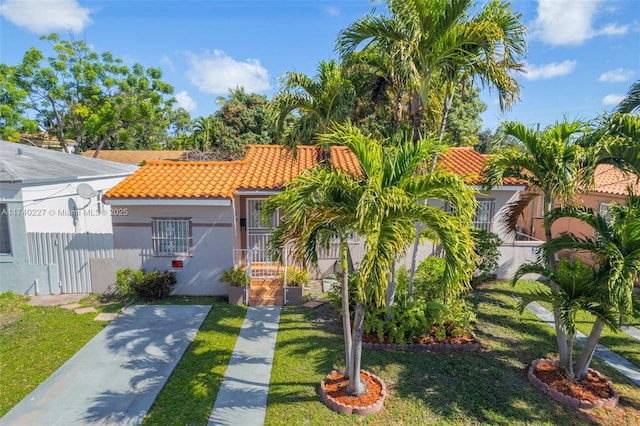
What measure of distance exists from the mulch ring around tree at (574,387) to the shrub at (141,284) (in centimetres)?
925

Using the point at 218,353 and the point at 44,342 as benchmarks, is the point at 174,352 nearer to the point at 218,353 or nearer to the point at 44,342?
the point at 218,353

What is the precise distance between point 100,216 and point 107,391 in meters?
9.81

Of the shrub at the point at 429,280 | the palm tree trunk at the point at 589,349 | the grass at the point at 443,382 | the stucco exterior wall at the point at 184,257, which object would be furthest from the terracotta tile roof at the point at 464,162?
the stucco exterior wall at the point at 184,257

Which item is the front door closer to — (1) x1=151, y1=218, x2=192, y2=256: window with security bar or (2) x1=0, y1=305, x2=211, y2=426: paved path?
(1) x1=151, y1=218, x2=192, y2=256: window with security bar

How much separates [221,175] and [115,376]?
22.4ft

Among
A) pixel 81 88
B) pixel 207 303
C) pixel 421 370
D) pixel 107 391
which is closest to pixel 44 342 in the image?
pixel 107 391

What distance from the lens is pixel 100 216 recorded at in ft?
46.0

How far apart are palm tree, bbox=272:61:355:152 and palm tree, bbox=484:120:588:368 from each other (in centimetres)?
387

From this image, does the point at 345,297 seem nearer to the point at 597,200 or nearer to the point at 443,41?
the point at 443,41

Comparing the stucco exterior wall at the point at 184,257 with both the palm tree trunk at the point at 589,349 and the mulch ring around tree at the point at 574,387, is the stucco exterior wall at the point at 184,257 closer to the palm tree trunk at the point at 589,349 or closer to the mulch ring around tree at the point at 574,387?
the mulch ring around tree at the point at 574,387

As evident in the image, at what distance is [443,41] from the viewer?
22.8 ft

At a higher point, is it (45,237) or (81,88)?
(81,88)

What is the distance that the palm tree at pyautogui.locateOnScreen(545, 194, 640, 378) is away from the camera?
197 inches

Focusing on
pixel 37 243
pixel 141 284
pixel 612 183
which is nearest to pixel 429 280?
pixel 141 284
